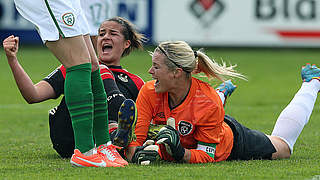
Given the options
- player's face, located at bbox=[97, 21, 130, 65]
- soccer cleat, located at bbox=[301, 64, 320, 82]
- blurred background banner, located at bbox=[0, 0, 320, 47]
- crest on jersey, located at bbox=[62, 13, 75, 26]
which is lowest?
blurred background banner, located at bbox=[0, 0, 320, 47]

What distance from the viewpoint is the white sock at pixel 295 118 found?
471 centimetres

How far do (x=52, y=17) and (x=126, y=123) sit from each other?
0.81 m

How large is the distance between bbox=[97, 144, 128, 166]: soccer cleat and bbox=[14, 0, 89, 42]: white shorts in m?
0.76

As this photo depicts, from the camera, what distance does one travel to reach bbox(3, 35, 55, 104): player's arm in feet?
13.1

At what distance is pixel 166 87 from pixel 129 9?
15.4 metres

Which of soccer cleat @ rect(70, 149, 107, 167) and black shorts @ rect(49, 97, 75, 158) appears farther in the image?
black shorts @ rect(49, 97, 75, 158)

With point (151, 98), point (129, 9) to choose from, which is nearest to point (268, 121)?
point (151, 98)

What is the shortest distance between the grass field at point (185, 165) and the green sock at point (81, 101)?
7.8 inches

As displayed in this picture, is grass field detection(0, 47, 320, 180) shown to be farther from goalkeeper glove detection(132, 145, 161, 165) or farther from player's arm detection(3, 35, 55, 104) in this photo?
player's arm detection(3, 35, 55, 104)

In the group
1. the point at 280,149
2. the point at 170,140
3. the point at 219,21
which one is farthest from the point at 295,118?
the point at 219,21

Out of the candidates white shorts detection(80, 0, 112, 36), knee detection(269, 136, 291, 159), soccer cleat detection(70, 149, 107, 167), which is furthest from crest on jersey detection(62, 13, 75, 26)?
white shorts detection(80, 0, 112, 36)

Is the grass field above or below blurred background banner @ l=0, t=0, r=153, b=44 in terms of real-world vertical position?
above

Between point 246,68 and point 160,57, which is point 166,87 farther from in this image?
point 246,68

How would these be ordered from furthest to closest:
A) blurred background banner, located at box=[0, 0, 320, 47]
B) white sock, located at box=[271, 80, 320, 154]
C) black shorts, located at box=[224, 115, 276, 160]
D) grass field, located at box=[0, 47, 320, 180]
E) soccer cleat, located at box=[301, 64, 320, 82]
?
blurred background banner, located at box=[0, 0, 320, 47] < soccer cleat, located at box=[301, 64, 320, 82] < white sock, located at box=[271, 80, 320, 154] < black shorts, located at box=[224, 115, 276, 160] < grass field, located at box=[0, 47, 320, 180]
